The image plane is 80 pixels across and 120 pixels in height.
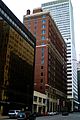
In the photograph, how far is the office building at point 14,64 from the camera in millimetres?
74250

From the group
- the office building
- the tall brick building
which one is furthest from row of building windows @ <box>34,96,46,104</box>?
the office building

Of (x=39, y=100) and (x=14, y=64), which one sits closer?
(x=14, y=64)

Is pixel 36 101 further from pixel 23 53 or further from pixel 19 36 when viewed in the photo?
pixel 19 36

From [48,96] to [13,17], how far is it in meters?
49.9

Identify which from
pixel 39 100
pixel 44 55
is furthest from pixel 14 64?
pixel 44 55

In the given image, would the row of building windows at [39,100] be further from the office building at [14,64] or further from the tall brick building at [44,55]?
the office building at [14,64]

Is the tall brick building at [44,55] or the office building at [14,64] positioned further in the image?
the tall brick building at [44,55]

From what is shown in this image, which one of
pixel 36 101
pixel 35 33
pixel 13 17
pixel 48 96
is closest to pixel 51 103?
pixel 48 96

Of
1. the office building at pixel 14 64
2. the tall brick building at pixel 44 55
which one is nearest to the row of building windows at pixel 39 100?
the tall brick building at pixel 44 55

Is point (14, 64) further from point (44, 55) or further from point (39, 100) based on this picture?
point (44, 55)

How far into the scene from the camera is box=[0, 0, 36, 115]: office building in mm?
74250

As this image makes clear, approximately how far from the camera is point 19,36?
300 feet

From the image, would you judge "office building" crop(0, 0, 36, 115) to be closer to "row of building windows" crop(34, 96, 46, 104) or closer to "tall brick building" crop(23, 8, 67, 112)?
"row of building windows" crop(34, 96, 46, 104)

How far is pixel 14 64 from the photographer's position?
8344cm
